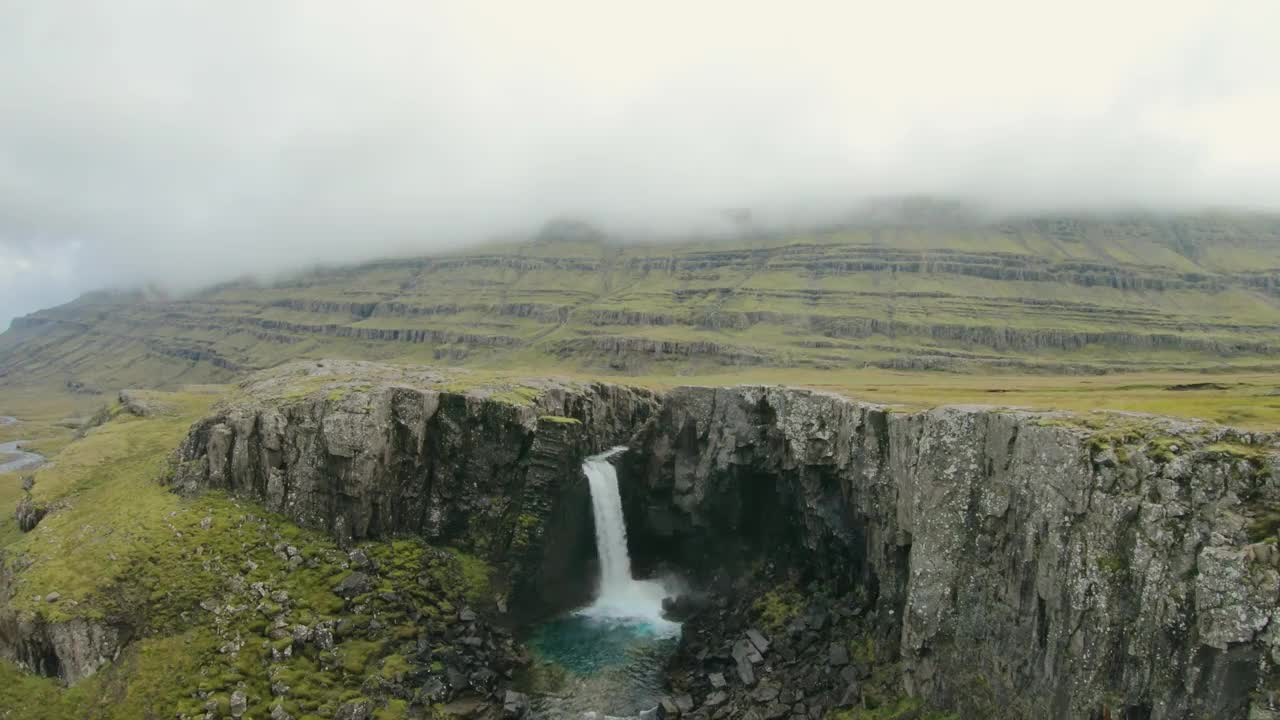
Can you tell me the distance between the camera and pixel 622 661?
46.9 meters

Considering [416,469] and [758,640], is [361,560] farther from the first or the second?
[758,640]

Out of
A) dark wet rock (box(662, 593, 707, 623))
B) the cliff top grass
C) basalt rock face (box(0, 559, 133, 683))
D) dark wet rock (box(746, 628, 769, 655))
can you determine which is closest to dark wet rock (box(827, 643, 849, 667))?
dark wet rock (box(746, 628, 769, 655))

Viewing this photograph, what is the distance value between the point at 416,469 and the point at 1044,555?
41159 millimetres

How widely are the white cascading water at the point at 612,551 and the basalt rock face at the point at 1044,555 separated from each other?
368 inches

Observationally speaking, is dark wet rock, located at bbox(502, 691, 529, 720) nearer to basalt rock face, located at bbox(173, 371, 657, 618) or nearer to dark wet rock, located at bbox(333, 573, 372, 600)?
basalt rock face, located at bbox(173, 371, 657, 618)

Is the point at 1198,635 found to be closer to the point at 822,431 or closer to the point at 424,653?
the point at 822,431

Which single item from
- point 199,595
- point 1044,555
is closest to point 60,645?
point 199,595

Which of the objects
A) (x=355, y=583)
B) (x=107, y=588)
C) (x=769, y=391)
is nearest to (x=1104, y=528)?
(x=769, y=391)

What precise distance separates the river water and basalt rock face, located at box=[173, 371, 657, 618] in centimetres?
316

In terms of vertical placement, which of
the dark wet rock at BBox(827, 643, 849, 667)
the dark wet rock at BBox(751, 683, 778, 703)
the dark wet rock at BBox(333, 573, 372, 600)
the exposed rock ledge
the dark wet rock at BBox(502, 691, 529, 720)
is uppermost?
the exposed rock ledge

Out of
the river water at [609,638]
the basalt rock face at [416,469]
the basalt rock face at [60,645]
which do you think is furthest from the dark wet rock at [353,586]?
the river water at [609,638]

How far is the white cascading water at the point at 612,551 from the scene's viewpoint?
57.2 metres

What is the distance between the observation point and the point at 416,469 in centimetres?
5094

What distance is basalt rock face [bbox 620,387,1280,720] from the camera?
2239 cm
